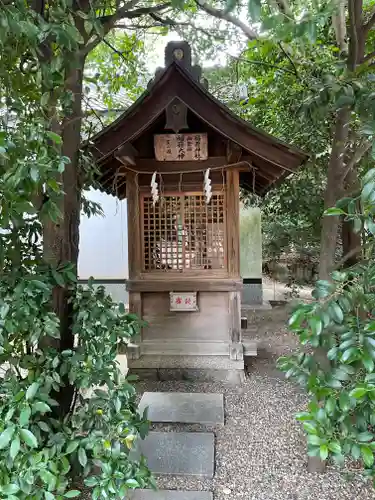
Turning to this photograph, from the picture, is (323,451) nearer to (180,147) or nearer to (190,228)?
(190,228)

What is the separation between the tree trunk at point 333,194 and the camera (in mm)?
2816

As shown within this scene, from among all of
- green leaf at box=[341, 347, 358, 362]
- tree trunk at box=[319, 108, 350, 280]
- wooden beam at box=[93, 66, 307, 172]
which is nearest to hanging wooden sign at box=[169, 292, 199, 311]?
wooden beam at box=[93, 66, 307, 172]

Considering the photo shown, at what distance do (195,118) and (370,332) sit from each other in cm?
364

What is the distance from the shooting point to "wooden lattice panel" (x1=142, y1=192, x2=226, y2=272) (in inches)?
182

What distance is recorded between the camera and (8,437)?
67.7 inches

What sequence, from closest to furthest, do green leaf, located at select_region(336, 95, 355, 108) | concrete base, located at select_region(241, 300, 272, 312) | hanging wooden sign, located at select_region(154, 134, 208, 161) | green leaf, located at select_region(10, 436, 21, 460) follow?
1. green leaf, located at select_region(10, 436, 21, 460)
2. green leaf, located at select_region(336, 95, 355, 108)
3. hanging wooden sign, located at select_region(154, 134, 208, 161)
4. concrete base, located at select_region(241, 300, 272, 312)

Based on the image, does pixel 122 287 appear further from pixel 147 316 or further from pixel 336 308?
pixel 336 308

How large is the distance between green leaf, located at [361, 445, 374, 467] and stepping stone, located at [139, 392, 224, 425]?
212cm

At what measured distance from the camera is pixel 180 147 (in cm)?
447

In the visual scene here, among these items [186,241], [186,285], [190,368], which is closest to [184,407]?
[190,368]

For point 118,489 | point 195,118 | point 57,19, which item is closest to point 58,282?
point 118,489

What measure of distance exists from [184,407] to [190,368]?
2.39ft

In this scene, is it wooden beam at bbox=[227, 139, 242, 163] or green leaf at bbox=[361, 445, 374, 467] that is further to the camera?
wooden beam at bbox=[227, 139, 242, 163]

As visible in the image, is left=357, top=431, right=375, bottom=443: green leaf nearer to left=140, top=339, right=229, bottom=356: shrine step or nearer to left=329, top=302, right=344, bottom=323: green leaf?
left=329, top=302, right=344, bottom=323: green leaf
